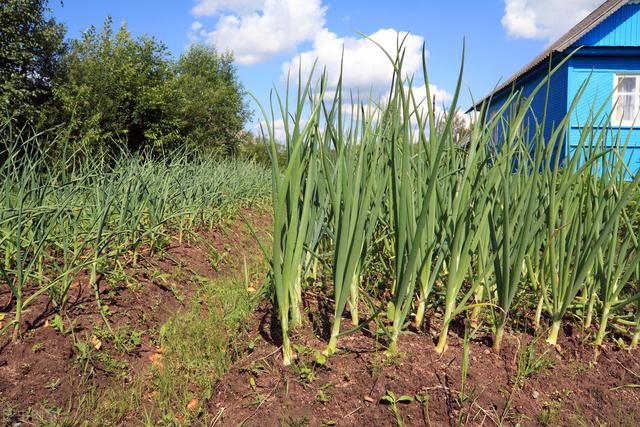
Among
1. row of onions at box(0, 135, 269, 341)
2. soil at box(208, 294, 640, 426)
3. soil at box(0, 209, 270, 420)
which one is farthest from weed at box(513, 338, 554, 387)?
row of onions at box(0, 135, 269, 341)

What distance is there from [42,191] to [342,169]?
1.71 meters

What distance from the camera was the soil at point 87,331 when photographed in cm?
182

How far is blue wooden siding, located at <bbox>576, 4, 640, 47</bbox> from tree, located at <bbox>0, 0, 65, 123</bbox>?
1418cm

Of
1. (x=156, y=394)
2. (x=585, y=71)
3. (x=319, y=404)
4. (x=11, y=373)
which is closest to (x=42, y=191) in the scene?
(x=11, y=373)

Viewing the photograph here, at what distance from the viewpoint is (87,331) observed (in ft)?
6.98

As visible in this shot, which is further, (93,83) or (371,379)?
(93,83)

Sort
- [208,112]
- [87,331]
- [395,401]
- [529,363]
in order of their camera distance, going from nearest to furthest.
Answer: [395,401] → [529,363] → [87,331] → [208,112]

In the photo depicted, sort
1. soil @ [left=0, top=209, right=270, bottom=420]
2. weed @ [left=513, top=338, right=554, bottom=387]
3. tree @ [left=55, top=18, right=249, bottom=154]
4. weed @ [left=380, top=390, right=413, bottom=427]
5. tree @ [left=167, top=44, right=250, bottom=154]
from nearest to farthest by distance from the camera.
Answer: weed @ [left=380, top=390, right=413, bottom=427] < weed @ [left=513, top=338, right=554, bottom=387] < soil @ [left=0, top=209, right=270, bottom=420] < tree @ [left=55, top=18, right=249, bottom=154] < tree @ [left=167, top=44, right=250, bottom=154]

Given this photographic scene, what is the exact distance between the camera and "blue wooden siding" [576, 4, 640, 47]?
13.0 m

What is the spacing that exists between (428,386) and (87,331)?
1.48 metres

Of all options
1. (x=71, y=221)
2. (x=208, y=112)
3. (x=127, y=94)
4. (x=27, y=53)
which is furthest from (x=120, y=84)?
(x=71, y=221)

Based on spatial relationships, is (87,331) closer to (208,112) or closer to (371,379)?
(371,379)

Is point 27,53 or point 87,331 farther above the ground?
point 27,53

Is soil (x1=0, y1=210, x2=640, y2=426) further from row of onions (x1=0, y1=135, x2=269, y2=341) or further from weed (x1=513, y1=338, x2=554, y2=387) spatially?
row of onions (x1=0, y1=135, x2=269, y2=341)
